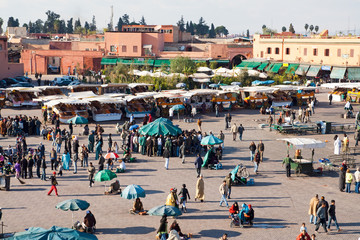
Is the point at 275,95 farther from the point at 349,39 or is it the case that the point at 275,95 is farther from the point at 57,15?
the point at 57,15

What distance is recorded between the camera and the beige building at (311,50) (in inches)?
2283

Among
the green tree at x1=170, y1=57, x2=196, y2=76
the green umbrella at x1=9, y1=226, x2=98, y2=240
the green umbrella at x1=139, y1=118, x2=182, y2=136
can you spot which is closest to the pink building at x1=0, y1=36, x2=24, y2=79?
the green tree at x1=170, y1=57, x2=196, y2=76

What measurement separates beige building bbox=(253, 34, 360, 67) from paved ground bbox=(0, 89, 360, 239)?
34268 mm

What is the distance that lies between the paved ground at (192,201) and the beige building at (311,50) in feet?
112

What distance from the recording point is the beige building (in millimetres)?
57981

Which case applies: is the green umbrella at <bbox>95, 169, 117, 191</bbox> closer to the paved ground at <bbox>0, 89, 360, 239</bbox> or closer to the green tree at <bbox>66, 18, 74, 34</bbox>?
the paved ground at <bbox>0, 89, 360, 239</bbox>

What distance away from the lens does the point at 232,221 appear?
16.7 m

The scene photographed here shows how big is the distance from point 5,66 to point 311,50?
36.4 meters

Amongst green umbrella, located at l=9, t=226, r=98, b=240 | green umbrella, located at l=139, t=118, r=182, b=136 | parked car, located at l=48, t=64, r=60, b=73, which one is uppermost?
parked car, located at l=48, t=64, r=60, b=73

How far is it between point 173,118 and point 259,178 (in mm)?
15746

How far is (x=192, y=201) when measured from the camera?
1923cm

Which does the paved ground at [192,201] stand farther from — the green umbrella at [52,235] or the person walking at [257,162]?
the green umbrella at [52,235]

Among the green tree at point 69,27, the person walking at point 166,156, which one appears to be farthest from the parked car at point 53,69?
the green tree at point 69,27

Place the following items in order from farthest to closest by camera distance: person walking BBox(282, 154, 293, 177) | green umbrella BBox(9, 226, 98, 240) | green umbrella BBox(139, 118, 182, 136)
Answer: green umbrella BBox(139, 118, 182, 136) < person walking BBox(282, 154, 293, 177) < green umbrella BBox(9, 226, 98, 240)
